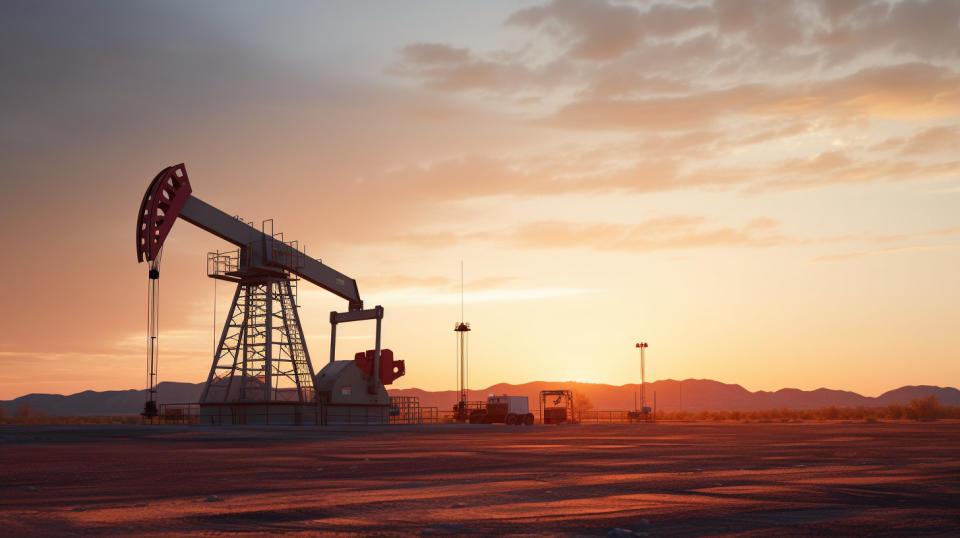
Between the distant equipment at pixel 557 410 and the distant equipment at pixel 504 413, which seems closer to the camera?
the distant equipment at pixel 504 413

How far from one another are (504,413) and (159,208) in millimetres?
29799

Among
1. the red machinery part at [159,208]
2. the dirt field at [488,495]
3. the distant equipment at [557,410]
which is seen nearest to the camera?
the dirt field at [488,495]

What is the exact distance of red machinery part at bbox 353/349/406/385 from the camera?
2347 inches

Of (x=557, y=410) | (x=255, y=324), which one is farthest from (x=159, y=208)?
(x=557, y=410)

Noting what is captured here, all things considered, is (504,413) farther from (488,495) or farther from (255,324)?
(488,495)

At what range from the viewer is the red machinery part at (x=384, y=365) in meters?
59.6

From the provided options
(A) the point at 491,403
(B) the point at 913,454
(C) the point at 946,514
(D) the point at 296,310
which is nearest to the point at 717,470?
(C) the point at 946,514

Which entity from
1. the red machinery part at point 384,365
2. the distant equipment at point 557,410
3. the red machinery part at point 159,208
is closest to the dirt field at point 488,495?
the red machinery part at point 159,208

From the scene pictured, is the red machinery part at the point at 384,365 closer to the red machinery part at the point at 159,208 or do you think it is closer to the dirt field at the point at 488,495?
the red machinery part at the point at 159,208

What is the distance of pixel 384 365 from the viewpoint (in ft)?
200

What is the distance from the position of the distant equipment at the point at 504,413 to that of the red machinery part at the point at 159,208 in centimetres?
2853

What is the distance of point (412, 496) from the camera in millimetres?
9578

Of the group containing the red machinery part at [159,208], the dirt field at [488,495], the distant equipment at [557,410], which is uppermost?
the red machinery part at [159,208]

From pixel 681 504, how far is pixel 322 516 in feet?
11.6
